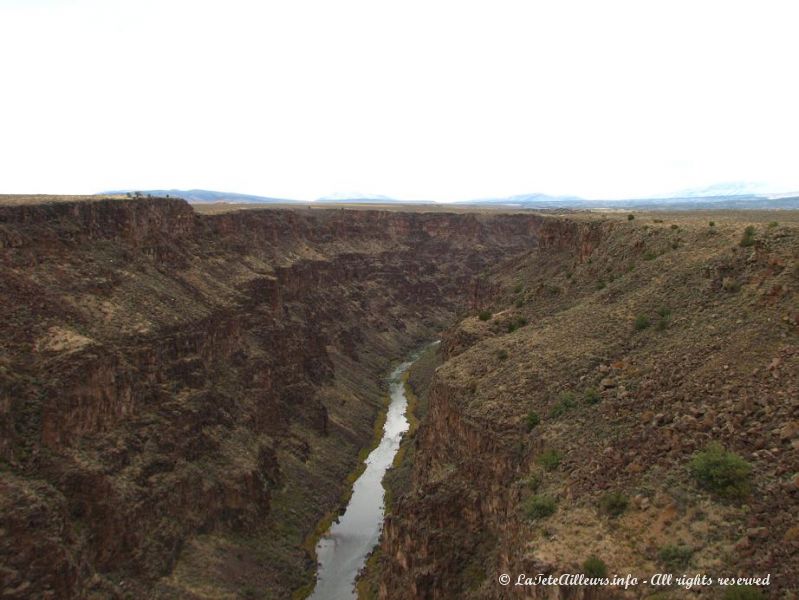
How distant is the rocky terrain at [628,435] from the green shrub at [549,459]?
3.2 inches

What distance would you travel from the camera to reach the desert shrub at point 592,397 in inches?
1433

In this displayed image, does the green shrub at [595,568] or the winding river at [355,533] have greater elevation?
the green shrub at [595,568]

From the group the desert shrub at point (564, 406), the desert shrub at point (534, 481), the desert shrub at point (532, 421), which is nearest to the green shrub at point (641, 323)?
the desert shrub at point (564, 406)

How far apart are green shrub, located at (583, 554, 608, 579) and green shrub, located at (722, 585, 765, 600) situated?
4579 millimetres

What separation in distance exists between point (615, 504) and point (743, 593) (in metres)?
7.41

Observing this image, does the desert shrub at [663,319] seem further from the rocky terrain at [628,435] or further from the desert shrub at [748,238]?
the desert shrub at [748,238]

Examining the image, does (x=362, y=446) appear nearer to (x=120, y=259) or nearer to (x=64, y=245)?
(x=120, y=259)

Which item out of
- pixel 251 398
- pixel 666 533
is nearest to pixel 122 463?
pixel 251 398

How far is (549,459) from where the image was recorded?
110 feet

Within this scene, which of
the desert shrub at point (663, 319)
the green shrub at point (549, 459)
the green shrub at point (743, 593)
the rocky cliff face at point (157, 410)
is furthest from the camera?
the rocky cliff face at point (157, 410)

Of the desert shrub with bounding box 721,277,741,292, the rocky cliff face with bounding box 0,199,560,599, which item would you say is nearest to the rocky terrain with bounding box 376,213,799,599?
the desert shrub with bounding box 721,277,741,292

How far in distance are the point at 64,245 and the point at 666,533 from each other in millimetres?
53488

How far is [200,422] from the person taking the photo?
5628 centimetres

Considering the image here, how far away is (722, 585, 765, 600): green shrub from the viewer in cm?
2038
